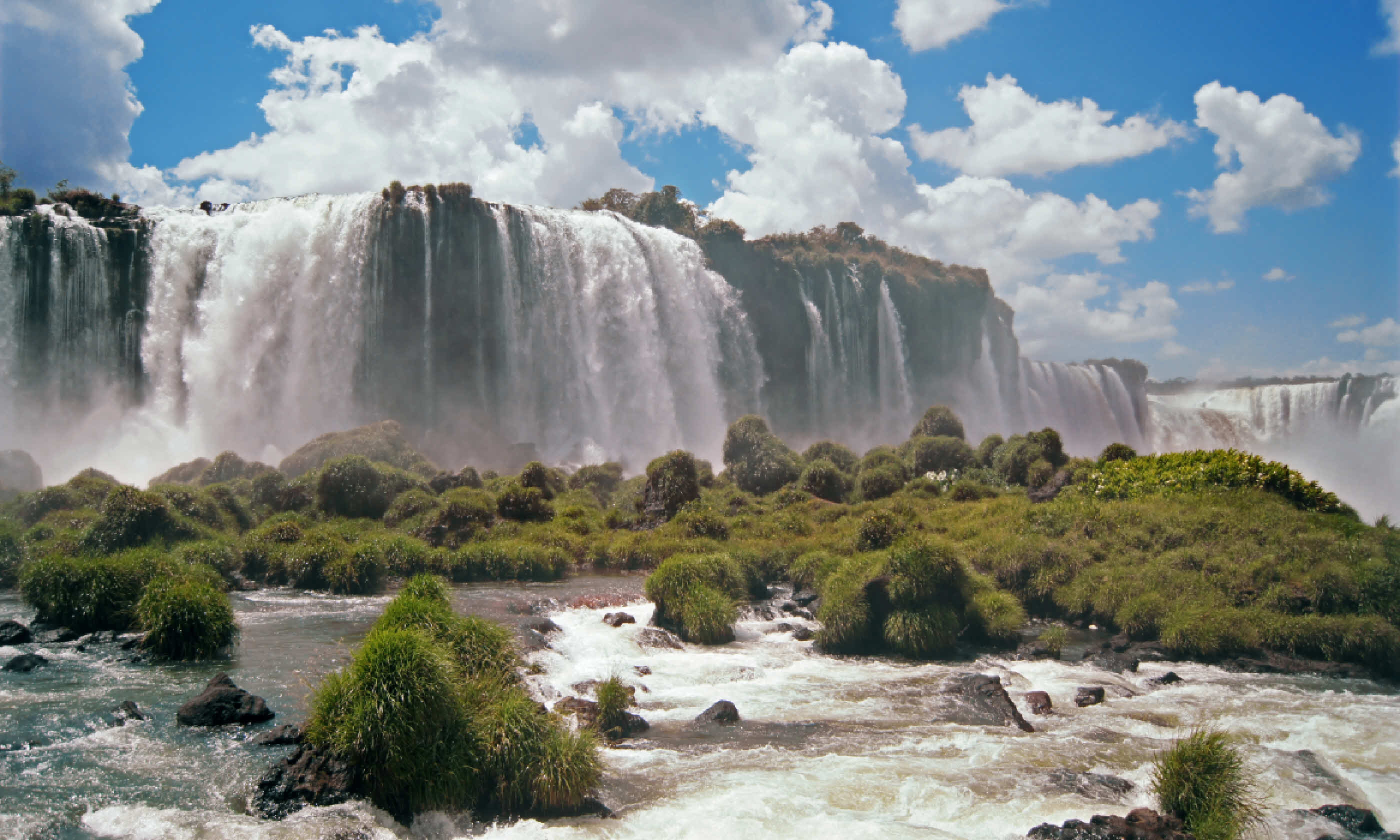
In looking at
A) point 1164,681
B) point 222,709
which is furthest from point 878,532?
point 222,709

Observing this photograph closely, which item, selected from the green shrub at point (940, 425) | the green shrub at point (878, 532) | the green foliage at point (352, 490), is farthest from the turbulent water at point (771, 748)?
the green shrub at point (940, 425)

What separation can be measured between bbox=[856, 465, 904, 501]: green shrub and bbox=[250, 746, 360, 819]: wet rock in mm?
26130

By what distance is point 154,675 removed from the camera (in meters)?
12.1

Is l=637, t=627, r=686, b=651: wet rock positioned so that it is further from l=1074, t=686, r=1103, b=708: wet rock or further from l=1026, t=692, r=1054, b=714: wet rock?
l=1074, t=686, r=1103, b=708: wet rock

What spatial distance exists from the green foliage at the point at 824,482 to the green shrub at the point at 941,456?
13.8ft

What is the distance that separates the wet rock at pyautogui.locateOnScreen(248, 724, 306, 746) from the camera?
9.55m

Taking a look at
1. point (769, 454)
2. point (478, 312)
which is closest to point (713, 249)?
point (478, 312)

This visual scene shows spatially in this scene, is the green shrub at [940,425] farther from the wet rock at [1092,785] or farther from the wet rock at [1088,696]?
the wet rock at [1092,785]

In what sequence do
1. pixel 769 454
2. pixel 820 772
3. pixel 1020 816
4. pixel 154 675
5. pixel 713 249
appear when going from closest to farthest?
pixel 1020 816 → pixel 820 772 → pixel 154 675 → pixel 769 454 → pixel 713 249

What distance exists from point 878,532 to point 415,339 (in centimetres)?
3408

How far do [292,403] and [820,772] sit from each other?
136ft

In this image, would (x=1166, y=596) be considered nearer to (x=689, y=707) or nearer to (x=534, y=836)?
(x=689, y=707)

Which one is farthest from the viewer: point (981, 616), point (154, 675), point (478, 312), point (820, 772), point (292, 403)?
point (478, 312)

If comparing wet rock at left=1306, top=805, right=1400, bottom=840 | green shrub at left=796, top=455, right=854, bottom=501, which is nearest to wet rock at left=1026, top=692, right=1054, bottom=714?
wet rock at left=1306, top=805, right=1400, bottom=840
